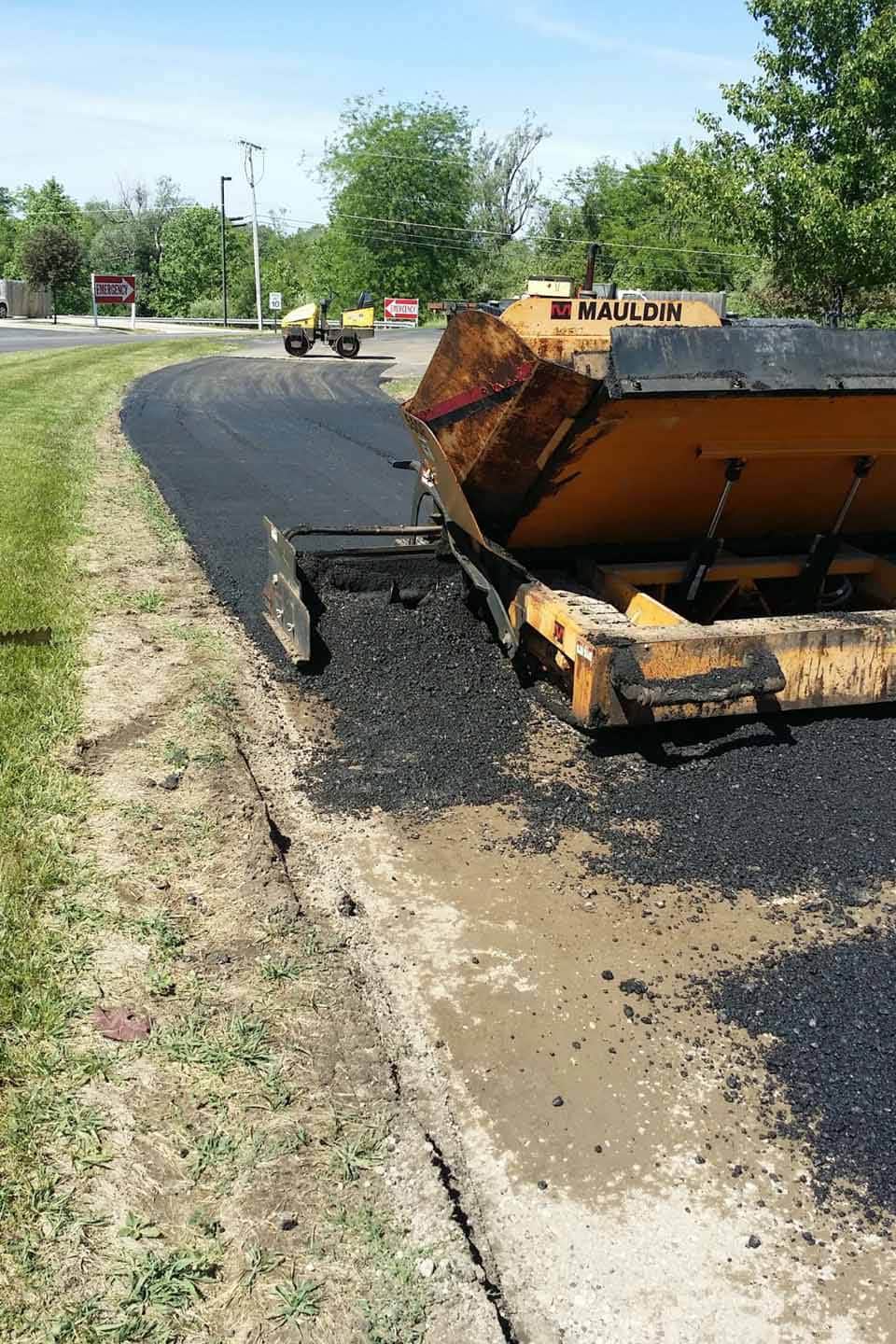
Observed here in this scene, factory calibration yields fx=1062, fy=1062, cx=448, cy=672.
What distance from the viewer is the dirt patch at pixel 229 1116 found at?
2291mm

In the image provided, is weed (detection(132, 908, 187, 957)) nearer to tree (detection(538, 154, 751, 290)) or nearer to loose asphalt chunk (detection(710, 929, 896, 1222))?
loose asphalt chunk (detection(710, 929, 896, 1222))

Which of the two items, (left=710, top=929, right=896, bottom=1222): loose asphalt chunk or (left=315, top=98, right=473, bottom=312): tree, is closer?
(left=710, top=929, right=896, bottom=1222): loose asphalt chunk

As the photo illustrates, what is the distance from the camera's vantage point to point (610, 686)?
4523 millimetres

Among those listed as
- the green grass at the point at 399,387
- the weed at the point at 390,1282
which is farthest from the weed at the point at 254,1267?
the green grass at the point at 399,387

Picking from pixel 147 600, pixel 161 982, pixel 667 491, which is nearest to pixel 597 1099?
pixel 161 982

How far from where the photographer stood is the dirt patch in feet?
7.52

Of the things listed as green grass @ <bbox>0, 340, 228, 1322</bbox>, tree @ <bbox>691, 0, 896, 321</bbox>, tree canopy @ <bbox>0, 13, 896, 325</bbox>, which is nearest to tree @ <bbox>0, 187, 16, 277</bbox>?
tree canopy @ <bbox>0, 13, 896, 325</bbox>

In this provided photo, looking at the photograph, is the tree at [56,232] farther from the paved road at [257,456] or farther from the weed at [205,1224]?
the weed at [205,1224]

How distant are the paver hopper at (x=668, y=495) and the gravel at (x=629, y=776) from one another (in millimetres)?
269

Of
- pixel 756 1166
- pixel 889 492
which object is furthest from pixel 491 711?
pixel 756 1166

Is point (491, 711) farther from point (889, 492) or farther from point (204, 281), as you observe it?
A: point (204, 281)

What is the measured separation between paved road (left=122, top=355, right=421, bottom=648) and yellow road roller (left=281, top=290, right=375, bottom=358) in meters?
7.22

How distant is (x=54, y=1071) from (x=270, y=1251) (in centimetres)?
84

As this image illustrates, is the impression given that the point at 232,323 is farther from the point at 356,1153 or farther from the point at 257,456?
the point at 356,1153
